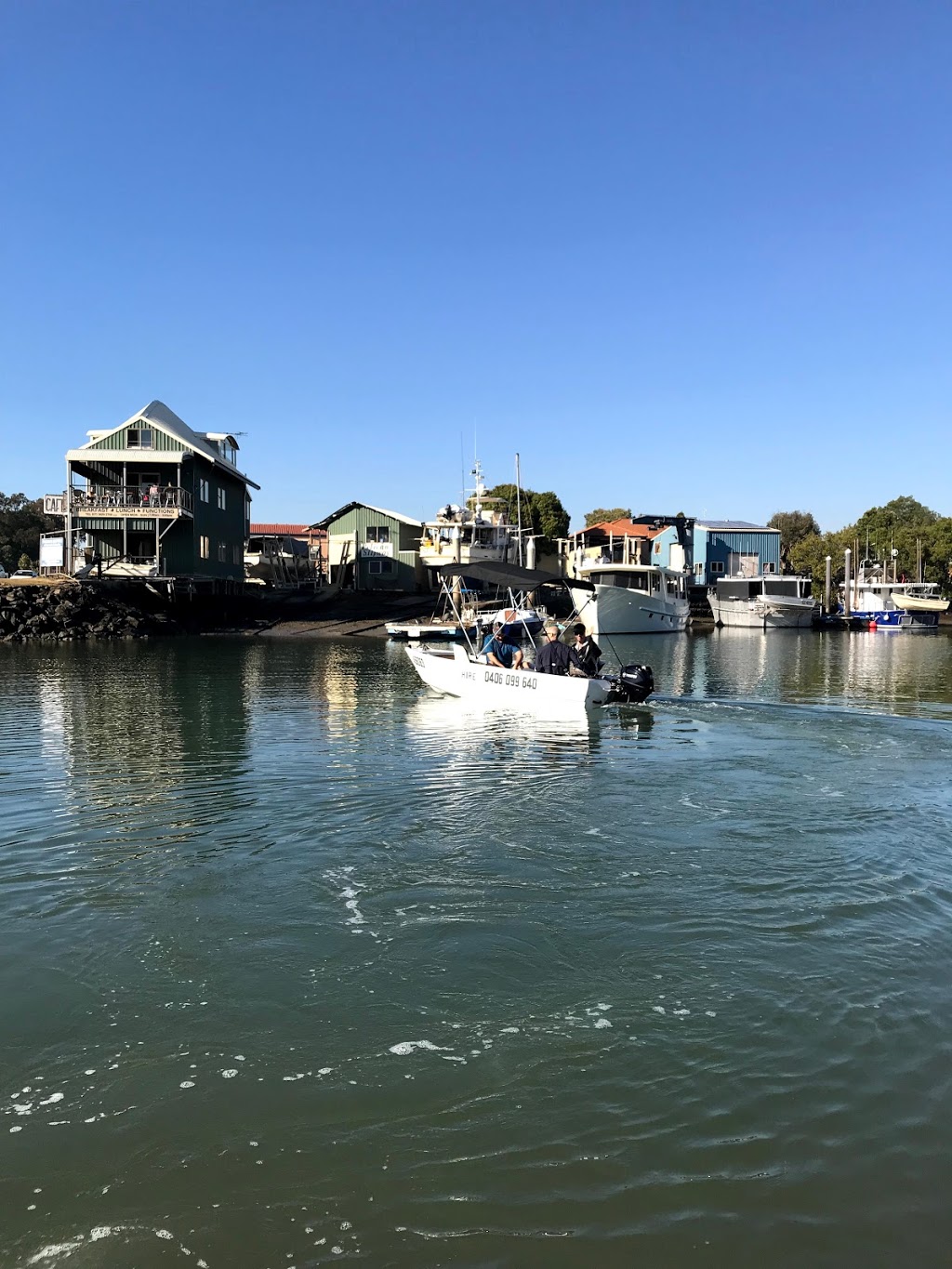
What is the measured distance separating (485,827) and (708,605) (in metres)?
73.8

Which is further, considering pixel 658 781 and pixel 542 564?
pixel 542 564

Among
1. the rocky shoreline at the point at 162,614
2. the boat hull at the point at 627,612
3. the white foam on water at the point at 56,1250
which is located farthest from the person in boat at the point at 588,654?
the rocky shoreline at the point at 162,614

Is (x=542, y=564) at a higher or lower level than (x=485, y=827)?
higher

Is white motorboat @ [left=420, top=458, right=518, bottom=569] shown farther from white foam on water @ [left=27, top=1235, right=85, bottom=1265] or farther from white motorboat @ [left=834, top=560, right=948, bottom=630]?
white foam on water @ [left=27, top=1235, right=85, bottom=1265]

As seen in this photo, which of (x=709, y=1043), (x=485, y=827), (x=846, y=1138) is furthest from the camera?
(x=485, y=827)

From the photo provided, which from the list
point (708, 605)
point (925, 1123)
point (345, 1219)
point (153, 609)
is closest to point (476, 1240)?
point (345, 1219)

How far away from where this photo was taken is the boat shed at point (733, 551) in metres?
86.1

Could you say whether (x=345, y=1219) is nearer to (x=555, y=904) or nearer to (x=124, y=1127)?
(x=124, y=1127)

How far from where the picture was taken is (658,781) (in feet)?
45.8

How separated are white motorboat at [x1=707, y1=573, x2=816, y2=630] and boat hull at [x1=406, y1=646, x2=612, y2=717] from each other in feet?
169

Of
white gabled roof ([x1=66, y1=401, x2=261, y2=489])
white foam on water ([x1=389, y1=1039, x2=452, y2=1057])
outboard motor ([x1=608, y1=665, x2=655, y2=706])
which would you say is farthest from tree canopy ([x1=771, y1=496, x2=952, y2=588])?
white foam on water ([x1=389, y1=1039, x2=452, y2=1057])

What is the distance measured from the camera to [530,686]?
20453mm

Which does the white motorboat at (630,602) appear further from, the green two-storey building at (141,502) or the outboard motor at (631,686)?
the outboard motor at (631,686)

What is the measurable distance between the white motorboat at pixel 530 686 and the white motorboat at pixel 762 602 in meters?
51.2
